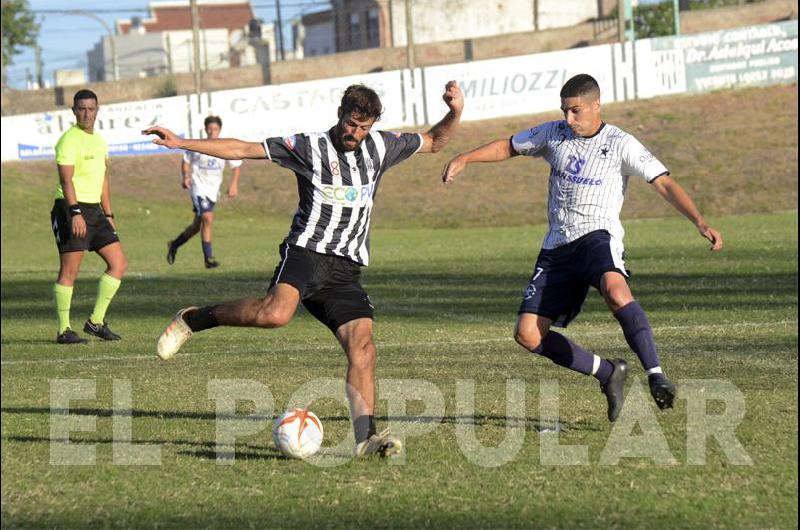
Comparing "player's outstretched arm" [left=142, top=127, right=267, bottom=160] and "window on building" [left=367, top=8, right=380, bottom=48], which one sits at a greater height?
"window on building" [left=367, top=8, right=380, bottom=48]

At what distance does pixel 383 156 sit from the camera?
725 cm

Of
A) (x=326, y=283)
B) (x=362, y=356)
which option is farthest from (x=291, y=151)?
(x=362, y=356)

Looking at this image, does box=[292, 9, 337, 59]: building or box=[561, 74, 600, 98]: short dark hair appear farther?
box=[292, 9, 337, 59]: building

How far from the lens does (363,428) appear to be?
6680 mm

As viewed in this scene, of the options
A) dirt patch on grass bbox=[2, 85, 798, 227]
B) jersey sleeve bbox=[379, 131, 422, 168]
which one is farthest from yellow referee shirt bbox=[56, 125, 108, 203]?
dirt patch on grass bbox=[2, 85, 798, 227]

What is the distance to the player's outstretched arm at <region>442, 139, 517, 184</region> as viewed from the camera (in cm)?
772

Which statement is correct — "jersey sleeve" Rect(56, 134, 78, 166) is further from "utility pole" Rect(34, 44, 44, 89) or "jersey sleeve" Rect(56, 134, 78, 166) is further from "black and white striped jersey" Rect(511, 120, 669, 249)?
"utility pole" Rect(34, 44, 44, 89)

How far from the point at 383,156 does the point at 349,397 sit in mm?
1305

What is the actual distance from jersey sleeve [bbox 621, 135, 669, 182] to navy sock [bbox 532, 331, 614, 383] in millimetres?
1015

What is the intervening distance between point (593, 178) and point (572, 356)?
1.00 metres

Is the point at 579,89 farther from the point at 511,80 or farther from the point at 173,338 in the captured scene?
the point at 511,80

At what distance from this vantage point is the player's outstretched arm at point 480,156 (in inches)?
304

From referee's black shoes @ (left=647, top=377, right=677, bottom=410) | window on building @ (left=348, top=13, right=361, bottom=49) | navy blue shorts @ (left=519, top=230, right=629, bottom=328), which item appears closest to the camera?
referee's black shoes @ (left=647, top=377, right=677, bottom=410)

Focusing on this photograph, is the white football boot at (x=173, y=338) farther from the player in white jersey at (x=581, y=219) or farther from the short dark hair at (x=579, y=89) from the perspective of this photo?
the short dark hair at (x=579, y=89)
